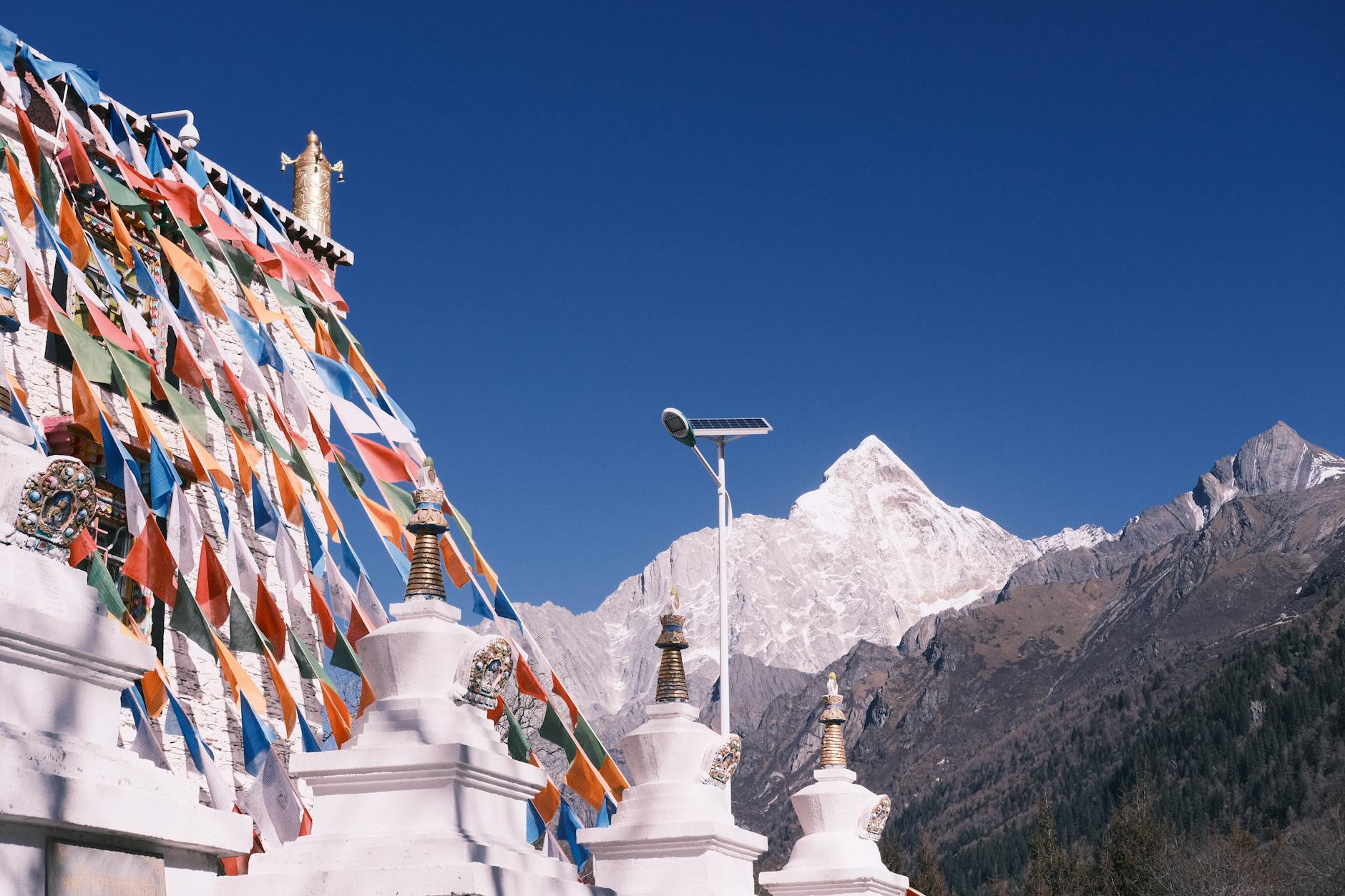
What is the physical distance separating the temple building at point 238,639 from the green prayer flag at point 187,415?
0.08 feet

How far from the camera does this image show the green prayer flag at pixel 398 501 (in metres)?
14.4

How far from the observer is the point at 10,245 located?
1359 centimetres

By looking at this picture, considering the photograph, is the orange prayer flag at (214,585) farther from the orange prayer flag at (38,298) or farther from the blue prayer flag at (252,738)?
the orange prayer flag at (38,298)

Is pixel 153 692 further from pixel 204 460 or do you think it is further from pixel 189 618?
pixel 204 460

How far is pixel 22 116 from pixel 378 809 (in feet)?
28.8

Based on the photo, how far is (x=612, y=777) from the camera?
1311 cm

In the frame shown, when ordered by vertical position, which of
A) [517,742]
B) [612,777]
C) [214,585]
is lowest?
[612,777]

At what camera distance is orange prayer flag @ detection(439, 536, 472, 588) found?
14.8 m

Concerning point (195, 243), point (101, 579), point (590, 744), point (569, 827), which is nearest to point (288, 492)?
point (195, 243)

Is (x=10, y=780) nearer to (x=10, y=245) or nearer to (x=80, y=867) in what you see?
(x=80, y=867)

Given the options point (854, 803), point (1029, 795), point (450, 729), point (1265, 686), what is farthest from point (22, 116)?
point (1029, 795)

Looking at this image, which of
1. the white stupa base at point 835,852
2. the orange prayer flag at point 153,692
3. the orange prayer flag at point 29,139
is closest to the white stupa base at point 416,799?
the orange prayer flag at point 153,692

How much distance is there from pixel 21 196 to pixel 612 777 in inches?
306

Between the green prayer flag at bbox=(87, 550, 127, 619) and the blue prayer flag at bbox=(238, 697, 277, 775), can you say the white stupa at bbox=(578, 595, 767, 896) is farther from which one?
the green prayer flag at bbox=(87, 550, 127, 619)
